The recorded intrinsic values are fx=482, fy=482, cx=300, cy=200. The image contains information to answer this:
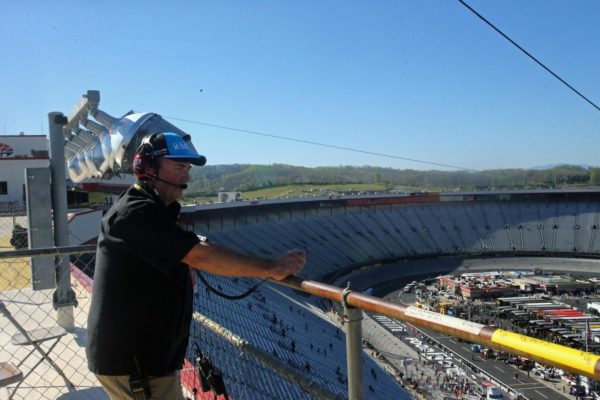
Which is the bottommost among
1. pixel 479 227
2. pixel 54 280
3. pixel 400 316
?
pixel 479 227

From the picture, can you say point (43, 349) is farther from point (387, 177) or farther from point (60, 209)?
point (387, 177)

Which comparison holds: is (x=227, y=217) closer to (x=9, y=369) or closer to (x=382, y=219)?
(x=382, y=219)

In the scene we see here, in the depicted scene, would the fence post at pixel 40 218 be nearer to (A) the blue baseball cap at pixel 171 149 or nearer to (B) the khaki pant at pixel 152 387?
(B) the khaki pant at pixel 152 387

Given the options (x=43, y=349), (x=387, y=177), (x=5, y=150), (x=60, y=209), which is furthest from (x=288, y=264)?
(x=387, y=177)

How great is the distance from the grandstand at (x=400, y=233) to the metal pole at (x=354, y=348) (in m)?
18.4

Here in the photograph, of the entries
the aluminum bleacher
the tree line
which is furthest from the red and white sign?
Answer: the tree line

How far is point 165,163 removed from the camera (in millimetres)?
2031

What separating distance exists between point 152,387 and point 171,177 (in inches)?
34.3

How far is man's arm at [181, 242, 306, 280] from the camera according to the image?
5.67 ft

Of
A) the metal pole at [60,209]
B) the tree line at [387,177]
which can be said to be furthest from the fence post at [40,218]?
the tree line at [387,177]

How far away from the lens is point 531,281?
110 feet

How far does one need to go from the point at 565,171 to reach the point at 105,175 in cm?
13509

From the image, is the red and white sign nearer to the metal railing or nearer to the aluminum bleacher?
the aluminum bleacher

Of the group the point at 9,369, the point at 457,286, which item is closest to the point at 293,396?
the point at 9,369
